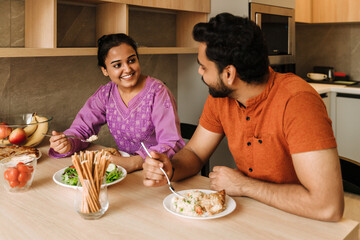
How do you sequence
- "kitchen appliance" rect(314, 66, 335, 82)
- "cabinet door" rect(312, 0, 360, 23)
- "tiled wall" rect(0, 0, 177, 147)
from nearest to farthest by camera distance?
"tiled wall" rect(0, 0, 177, 147)
"cabinet door" rect(312, 0, 360, 23)
"kitchen appliance" rect(314, 66, 335, 82)

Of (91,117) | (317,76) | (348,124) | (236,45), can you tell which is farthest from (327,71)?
(236,45)

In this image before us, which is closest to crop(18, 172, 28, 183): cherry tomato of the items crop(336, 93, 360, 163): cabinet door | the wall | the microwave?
the microwave

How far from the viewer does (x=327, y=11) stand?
375 centimetres

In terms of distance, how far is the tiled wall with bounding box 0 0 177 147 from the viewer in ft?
7.06

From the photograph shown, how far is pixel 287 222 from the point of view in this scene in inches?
44.4

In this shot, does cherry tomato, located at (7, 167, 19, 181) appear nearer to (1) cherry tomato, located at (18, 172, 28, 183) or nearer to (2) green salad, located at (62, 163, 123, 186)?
(1) cherry tomato, located at (18, 172, 28, 183)

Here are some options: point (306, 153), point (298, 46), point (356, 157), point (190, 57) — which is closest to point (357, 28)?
point (298, 46)

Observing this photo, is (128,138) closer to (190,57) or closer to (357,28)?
(190,57)

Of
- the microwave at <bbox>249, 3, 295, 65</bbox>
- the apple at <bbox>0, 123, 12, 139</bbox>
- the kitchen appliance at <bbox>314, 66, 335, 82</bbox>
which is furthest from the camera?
the kitchen appliance at <bbox>314, 66, 335, 82</bbox>

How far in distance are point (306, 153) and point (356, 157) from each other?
2.66 meters

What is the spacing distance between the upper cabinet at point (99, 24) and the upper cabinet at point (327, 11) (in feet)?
4.20

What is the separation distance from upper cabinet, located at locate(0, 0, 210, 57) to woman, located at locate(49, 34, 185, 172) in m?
0.25

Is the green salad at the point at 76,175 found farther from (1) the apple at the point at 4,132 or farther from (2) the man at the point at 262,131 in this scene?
(1) the apple at the point at 4,132

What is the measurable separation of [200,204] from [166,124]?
75 cm
